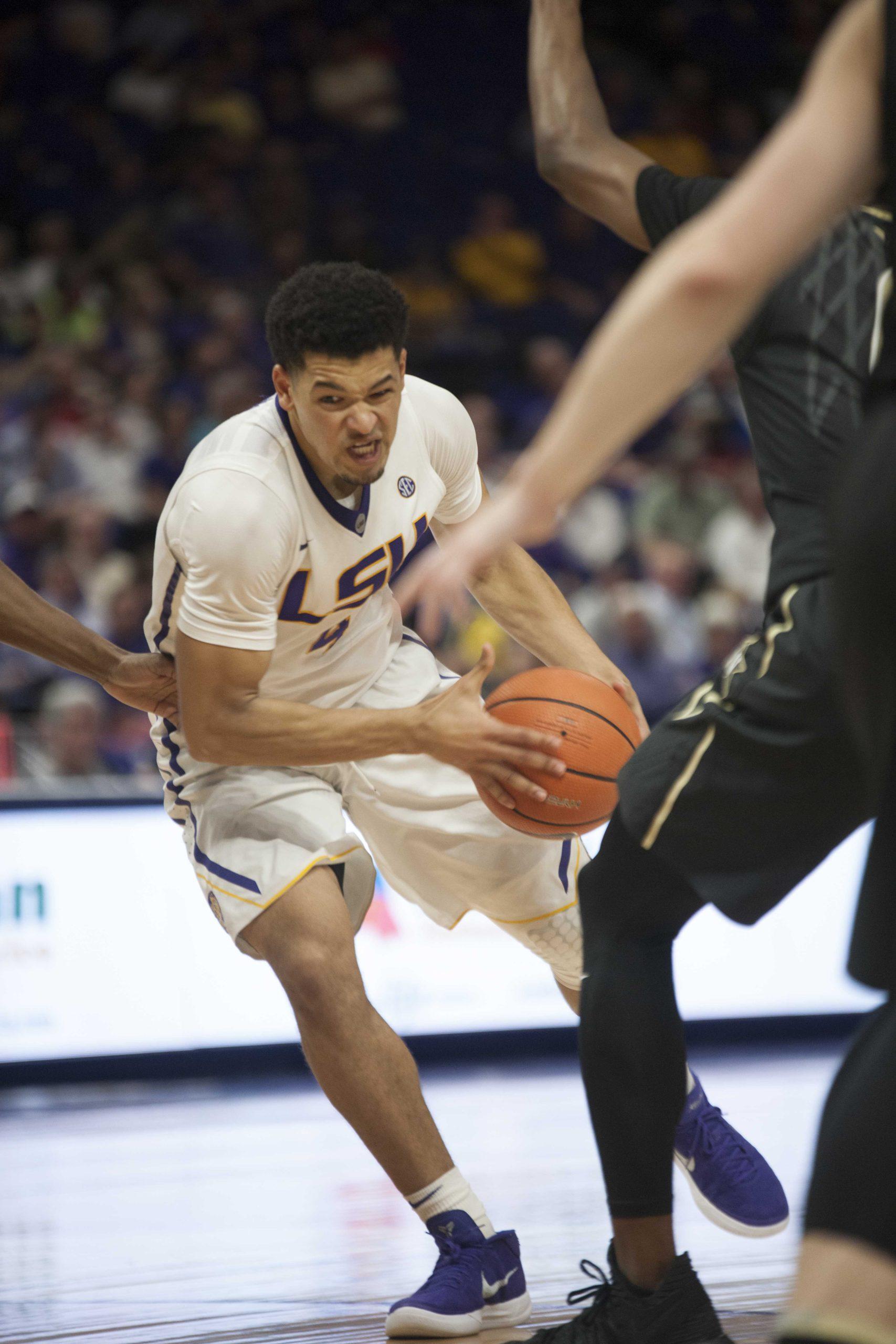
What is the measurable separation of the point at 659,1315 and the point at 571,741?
1155 millimetres

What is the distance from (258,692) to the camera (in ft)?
10.7

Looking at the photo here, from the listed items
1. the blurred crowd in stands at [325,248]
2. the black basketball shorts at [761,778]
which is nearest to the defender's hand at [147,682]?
the black basketball shorts at [761,778]

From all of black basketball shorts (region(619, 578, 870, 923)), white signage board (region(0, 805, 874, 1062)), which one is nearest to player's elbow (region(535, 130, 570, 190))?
black basketball shorts (region(619, 578, 870, 923))

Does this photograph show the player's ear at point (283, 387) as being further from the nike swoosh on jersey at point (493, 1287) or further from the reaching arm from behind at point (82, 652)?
the nike swoosh on jersey at point (493, 1287)

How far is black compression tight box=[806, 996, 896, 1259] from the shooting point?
1.47 meters

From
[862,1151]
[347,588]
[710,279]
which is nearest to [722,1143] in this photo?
[347,588]

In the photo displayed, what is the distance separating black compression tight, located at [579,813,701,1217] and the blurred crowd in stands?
5.43 meters

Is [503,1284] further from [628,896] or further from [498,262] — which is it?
[498,262]

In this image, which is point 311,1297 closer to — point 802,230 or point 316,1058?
point 316,1058

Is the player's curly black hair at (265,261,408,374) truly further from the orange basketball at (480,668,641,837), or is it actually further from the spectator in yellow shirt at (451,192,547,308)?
the spectator in yellow shirt at (451,192,547,308)

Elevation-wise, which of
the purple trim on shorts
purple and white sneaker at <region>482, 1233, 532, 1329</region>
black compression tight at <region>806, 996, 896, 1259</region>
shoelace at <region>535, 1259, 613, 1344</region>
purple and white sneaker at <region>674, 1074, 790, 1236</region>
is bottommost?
purple and white sneaker at <region>482, 1233, 532, 1329</region>

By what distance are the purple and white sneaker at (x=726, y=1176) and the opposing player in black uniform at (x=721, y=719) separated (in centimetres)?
60

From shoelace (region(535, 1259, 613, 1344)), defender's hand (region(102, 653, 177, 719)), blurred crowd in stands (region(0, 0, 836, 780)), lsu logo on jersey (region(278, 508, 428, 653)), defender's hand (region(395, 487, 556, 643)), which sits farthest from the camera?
blurred crowd in stands (region(0, 0, 836, 780))

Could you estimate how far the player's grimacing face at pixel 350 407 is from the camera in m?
3.12
